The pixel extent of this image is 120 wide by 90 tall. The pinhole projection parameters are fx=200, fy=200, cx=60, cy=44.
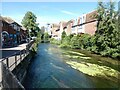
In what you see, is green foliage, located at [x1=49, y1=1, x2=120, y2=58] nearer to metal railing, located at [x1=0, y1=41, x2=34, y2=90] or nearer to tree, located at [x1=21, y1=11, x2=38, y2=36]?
metal railing, located at [x1=0, y1=41, x2=34, y2=90]

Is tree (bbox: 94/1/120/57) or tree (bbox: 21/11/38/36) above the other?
tree (bbox: 21/11/38/36)

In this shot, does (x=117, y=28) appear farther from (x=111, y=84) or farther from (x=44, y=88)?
(x=44, y=88)

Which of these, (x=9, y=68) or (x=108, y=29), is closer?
(x=9, y=68)

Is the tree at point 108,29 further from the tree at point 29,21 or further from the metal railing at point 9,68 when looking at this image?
the tree at point 29,21

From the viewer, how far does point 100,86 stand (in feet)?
54.6

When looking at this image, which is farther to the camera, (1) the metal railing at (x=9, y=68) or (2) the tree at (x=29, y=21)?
(2) the tree at (x=29, y=21)

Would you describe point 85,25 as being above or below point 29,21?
below

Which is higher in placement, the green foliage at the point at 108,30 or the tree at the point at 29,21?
the tree at the point at 29,21

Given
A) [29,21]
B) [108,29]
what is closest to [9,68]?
[108,29]

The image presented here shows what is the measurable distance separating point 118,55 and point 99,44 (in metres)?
5.35

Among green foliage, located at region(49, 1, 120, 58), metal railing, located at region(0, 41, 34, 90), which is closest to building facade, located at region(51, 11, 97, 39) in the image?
green foliage, located at region(49, 1, 120, 58)

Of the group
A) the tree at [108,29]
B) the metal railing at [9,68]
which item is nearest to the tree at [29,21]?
the tree at [108,29]

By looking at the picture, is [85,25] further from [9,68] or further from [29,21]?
[9,68]

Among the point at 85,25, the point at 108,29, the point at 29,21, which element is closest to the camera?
the point at 108,29
